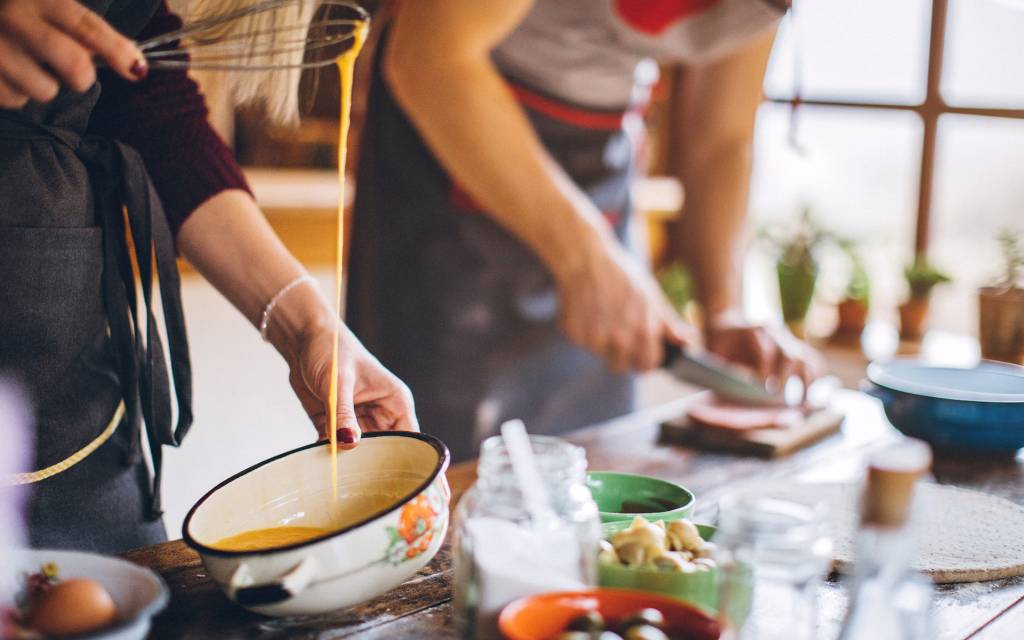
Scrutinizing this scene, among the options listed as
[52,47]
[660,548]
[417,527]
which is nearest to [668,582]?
[660,548]

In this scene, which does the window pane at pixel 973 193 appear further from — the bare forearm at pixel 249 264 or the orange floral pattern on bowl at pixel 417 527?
the orange floral pattern on bowl at pixel 417 527

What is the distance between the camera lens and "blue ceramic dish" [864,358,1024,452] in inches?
54.6

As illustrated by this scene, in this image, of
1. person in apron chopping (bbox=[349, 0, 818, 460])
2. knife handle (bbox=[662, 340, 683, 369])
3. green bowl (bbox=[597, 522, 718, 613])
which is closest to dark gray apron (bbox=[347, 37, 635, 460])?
person in apron chopping (bbox=[349, 0, 818, 460])

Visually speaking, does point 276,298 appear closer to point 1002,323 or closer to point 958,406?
point 958,406

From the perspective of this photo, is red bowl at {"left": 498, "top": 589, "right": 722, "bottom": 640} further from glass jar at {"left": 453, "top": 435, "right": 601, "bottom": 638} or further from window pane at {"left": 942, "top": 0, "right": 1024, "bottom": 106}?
window pane at {"left": 942, "top": 0, "right": 1024, "bottom": 106}

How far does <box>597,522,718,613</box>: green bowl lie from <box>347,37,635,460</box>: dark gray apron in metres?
1.18

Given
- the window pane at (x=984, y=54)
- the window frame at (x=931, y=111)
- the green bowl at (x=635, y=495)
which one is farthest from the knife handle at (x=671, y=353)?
the window pane at (x=984, y=54)

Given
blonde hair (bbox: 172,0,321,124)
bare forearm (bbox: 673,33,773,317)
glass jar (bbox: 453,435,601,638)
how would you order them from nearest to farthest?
1. glass jar (bbox: 453,435,601,638)
2. blonde hair (bbox: 172,0,321,124)
3. bare forearm (bbox: 673,33,773,317)

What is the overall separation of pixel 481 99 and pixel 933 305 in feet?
6.50

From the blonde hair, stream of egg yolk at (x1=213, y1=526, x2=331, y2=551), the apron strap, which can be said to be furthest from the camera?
the blonde hair

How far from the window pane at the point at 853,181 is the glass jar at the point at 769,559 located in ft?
7.85

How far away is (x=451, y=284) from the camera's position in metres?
1.93

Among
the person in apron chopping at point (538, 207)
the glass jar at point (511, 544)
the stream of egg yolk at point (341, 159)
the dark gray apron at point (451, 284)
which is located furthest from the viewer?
the dark gray apron at point (451, 284)

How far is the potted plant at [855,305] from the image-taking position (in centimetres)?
296
